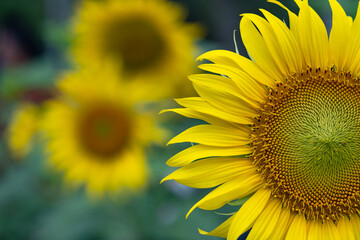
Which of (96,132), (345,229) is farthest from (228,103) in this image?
(96,132)

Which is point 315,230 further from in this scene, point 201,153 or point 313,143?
point 201,153

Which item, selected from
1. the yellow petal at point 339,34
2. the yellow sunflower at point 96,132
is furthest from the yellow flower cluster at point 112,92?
the yellow petal at point 339,34

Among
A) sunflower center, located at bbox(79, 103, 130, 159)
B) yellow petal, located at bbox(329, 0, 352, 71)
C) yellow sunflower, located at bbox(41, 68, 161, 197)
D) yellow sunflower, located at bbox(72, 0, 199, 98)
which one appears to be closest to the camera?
yellow petal, located at bbox(329, 0, 352, 71)

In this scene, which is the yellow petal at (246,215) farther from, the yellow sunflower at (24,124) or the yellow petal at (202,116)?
the yellow sunflower at (24,124)

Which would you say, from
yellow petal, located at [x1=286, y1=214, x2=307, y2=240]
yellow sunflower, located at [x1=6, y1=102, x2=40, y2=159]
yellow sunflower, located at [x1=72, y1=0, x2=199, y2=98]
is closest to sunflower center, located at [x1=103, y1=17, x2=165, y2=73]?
yellow sunflower, located at [x1=72, y1=0, x2=199, y2=98]

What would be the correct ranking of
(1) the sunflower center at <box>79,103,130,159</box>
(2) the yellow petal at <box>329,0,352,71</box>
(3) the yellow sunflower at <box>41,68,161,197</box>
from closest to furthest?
(2) the yellow petal at <box>329,0,352,71</box> → (3) the yellow sunflower at <box>41,68,161,197</box> → (1) the sunflower center at <box>79,103,130,159</box>

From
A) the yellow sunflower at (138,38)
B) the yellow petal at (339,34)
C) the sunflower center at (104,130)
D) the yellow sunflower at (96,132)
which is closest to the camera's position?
the yellow petal at (339,34)

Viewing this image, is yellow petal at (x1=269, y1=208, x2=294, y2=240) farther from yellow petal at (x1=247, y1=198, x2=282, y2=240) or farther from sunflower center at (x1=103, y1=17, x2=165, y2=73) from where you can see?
sunflower center at (x1=103, y1=17, x2=165, y2=73)

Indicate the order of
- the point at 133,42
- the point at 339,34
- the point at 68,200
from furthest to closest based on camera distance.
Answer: the point at 133,42 → the point at 68,200 → the point at 339,34
